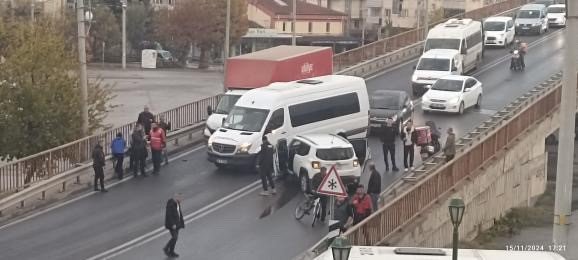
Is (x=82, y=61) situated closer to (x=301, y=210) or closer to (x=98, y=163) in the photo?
(x=98, y=163)

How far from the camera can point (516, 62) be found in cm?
4750

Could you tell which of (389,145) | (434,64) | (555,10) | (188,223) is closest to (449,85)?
(434,64)

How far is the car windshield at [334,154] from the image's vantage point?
24641 millimetres

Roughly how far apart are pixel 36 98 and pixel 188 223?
25.2 feet

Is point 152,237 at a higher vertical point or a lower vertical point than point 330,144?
lower

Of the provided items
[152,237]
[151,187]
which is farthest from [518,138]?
[152,237]

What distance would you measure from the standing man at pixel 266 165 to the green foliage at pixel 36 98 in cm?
663

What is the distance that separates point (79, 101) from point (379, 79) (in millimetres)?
20181

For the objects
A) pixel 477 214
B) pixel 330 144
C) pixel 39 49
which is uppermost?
pixel 39 49

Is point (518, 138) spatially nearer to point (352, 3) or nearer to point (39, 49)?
point (39, 49)

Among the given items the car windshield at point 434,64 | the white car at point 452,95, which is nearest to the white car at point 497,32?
the car windshield at point 434,64

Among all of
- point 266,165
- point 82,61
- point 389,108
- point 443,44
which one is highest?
point 443,44

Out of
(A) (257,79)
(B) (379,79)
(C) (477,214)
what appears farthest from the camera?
(B) (379,79)

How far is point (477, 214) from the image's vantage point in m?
27.3
